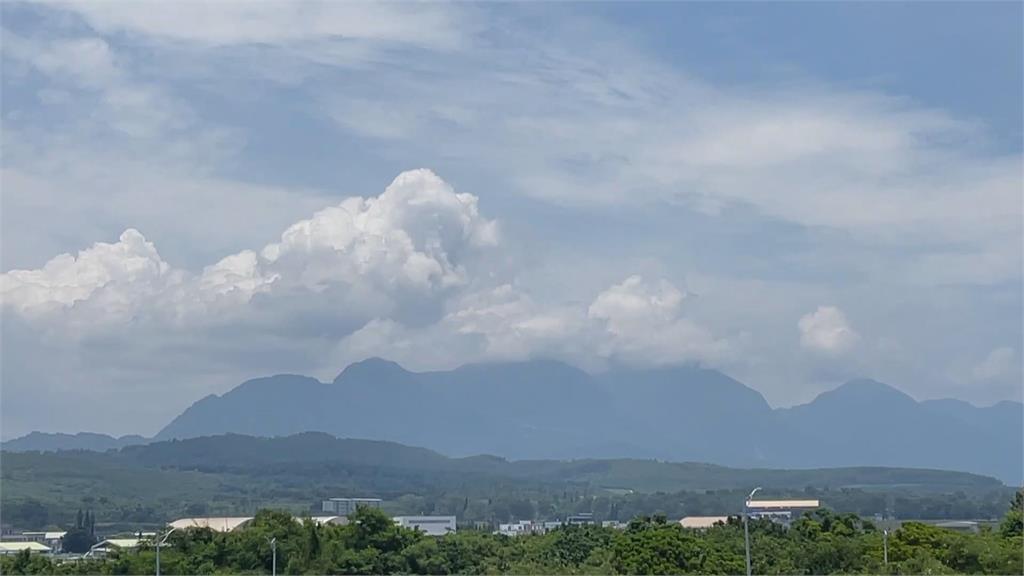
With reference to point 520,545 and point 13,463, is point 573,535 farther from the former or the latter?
point 13,463

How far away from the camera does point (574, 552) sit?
162ft

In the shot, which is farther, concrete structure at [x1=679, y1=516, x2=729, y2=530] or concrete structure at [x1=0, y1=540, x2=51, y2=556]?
concrete structure at [x1=0, y1=540, x2=51, y2=556]

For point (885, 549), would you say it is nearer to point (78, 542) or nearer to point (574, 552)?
point (574, 552)

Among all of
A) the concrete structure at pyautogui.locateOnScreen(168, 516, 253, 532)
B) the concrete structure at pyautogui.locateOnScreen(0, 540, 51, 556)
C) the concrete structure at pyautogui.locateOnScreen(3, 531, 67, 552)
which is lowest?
the concrete structure at pyautogui.locateOnScreen(3, 531, 67, 552)

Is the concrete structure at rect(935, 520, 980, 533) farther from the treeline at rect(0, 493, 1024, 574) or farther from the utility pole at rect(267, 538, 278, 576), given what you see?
the utility pole at rect(267, 538, 278, 576)

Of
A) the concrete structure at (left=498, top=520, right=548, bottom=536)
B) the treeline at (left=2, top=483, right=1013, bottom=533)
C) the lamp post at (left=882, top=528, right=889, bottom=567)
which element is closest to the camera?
the lamp post at (left=882, top=528, right=889, bottom=567)

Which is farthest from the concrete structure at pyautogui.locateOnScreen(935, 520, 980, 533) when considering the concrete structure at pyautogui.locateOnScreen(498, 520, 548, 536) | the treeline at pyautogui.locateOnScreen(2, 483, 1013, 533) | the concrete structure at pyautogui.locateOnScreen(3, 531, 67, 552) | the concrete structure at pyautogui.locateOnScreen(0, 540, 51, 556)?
the concrete structure at pyautogui.locateOnScreen(3, 531, 67, 552)

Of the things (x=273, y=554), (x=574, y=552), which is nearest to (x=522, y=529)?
(x=574, y=552)

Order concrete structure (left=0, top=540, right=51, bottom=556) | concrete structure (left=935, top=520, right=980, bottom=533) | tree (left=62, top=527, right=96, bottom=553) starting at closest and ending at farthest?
concrete structure (left=935, top=520, right=980, bottom=533)
concrete structure (left=0, top=540, right=51, bottom=556)
tree (left=62, top=527, right=96, bottom=553)

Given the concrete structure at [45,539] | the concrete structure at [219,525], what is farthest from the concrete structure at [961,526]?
the concrete structure at [45,539]

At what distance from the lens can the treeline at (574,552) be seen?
43219mm

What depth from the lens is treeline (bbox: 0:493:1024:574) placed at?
43.2 metres

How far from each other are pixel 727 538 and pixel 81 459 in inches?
6448

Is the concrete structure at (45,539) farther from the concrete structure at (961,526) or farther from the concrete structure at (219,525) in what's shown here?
the concrete structure at (961,526)
